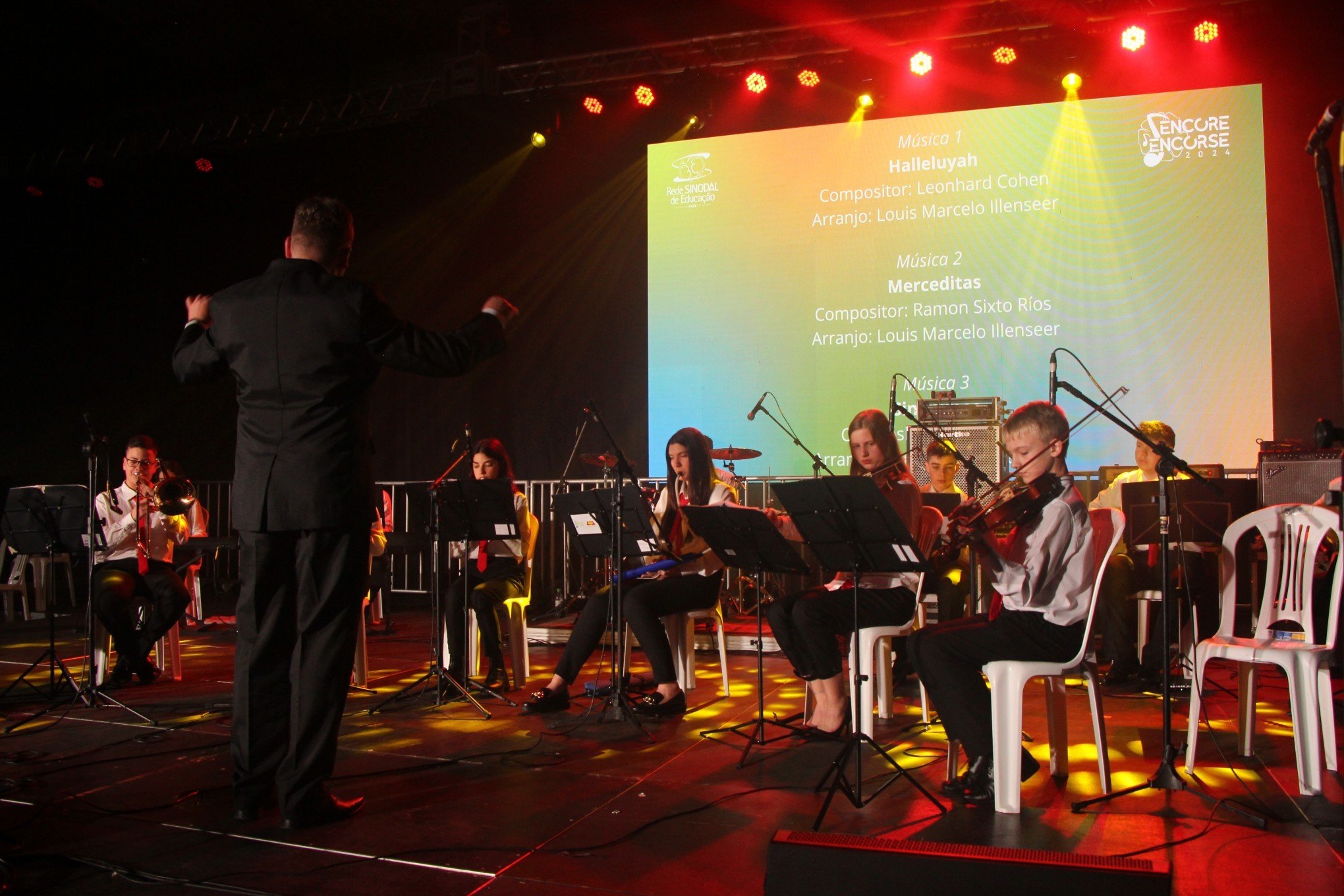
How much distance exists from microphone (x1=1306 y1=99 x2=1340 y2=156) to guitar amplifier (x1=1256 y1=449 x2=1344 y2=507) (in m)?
4.23

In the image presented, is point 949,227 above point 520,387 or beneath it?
above

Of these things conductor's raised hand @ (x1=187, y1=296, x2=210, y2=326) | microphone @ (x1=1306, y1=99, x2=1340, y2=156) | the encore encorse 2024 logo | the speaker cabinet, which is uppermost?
the encore encorse 2024 logo

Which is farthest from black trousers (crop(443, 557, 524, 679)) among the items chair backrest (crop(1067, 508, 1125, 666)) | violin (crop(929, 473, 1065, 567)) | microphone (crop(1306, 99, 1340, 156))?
microphone (crop(1306, 99, 1340, 156))

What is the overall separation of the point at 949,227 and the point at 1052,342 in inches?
47.4

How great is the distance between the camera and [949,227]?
298 inches

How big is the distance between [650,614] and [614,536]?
17.4 inches

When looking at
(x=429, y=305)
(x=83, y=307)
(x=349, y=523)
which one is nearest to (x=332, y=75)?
(x=429, y=305)

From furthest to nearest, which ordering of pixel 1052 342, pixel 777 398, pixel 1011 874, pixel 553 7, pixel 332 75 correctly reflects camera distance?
pixel 332 75 → pixel 553 7 → pixel 777 398 → pixel 1052 342 → pixel 1011 874

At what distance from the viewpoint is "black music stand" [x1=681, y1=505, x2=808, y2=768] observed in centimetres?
355

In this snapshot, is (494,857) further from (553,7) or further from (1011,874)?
(553,7)

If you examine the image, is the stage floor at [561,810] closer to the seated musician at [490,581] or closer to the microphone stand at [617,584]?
the microphone stand at [617,584]

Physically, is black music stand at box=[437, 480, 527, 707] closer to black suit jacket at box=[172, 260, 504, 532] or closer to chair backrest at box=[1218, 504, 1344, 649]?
black suit jacket at box=[172, 260, 504, 532]

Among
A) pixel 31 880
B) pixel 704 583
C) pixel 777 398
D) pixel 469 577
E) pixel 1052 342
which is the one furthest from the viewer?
pixel 777 398

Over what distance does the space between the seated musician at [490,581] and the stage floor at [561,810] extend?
49cm
